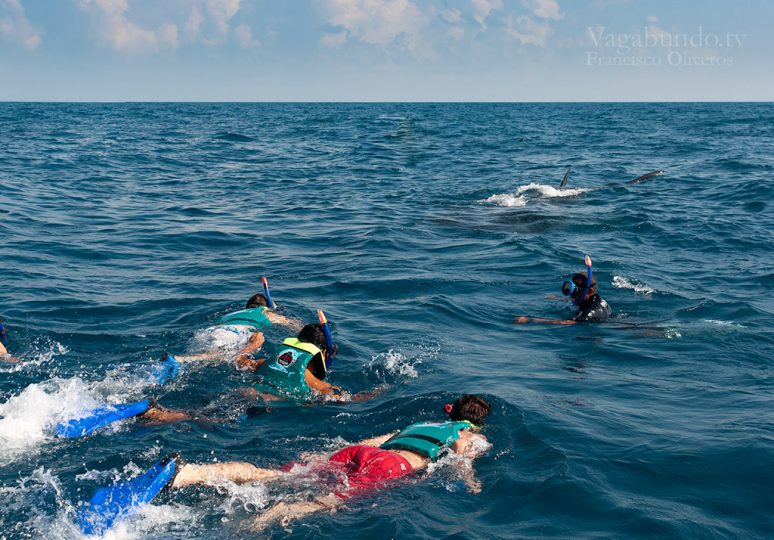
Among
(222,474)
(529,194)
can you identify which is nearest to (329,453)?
(222,474)

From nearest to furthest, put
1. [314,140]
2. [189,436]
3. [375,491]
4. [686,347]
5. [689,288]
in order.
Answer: [375,491] → [189,436] → [686,347] → [689,288] → [314,140]

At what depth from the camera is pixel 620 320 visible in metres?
13.1

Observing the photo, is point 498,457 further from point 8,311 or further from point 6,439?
point 8,311

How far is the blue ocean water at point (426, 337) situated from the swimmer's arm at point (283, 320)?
0.75 m

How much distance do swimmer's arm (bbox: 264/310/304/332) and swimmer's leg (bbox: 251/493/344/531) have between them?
16.9 ft

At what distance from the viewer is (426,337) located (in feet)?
39.8

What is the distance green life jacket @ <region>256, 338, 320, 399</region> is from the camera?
902 centimetres

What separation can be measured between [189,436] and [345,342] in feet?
13.3

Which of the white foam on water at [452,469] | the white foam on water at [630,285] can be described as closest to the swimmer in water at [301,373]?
the white foam on water at [452,469]

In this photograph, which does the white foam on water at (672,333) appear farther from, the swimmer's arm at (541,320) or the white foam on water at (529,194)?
the white foam on water at (529,194)

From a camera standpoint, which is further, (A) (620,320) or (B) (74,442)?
(A) (620,320)

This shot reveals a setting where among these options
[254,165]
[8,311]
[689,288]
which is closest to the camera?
[8,311]

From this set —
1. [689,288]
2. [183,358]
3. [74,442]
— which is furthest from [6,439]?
[689,288]

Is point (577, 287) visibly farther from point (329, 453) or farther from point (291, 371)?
point (329, 453)
